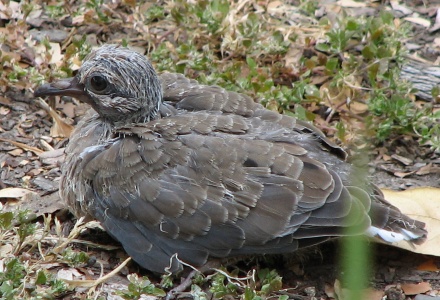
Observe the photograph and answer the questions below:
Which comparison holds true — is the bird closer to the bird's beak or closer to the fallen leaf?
the bird's beak

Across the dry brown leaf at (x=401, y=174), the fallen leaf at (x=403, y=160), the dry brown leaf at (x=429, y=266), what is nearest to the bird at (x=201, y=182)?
the dry brown leaf at (x=429, y=266)

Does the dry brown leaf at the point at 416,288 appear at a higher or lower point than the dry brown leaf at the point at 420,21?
lower

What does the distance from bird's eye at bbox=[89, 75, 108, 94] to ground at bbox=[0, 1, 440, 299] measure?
33.3 inches

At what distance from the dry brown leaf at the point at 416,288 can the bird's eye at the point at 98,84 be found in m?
2.23

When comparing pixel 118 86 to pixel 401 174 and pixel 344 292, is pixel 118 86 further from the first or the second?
pixel 401 174

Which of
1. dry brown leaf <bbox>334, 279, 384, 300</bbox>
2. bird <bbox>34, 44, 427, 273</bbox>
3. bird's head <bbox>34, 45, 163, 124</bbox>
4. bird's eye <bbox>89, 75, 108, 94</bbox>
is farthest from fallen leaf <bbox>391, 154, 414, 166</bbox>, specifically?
bird's eye <bbox>89, 75, 108, 94</bbox>

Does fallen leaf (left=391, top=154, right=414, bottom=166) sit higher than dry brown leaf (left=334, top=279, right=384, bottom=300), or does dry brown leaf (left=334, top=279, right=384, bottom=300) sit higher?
fallen leaf (left=391, top=154, right=414, bottom=166)

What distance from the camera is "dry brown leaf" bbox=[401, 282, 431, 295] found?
15.6ft

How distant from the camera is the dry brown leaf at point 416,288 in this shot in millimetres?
4762

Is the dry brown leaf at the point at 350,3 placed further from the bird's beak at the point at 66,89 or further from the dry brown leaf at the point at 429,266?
the bird's beak at the point at 66,89

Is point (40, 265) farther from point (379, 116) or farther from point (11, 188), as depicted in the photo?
point (379, 116)

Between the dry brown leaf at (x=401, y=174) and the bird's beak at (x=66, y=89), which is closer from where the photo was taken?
the bird's beak at (x=66, y=89)

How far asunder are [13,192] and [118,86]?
3.99ft

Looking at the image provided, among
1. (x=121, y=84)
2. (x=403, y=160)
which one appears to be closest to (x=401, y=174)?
(x=403, y=160)
